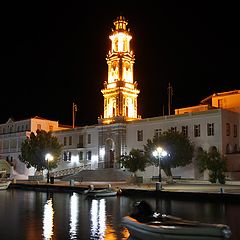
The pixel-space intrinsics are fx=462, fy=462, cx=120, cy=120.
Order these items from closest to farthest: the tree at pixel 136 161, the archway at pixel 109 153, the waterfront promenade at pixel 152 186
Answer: the waterfront promenade at pixel 152 186 → the tree at pixel 136 161 → the archway at pixel 109 153

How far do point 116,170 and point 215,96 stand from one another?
2008cm

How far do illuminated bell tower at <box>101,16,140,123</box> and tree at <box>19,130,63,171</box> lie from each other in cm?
908

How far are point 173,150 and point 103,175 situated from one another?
1439 cm

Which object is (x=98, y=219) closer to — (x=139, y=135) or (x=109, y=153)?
(x=139, y=135)

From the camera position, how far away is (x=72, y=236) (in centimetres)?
2031

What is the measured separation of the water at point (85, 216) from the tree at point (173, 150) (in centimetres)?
1749

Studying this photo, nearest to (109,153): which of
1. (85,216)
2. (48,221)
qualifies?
(85,216)

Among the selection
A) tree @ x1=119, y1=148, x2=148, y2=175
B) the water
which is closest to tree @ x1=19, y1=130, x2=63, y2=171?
tree @ x1=119, y1=148, x2=148, y2=175

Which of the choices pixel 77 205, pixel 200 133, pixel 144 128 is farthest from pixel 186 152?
pixel 77 205

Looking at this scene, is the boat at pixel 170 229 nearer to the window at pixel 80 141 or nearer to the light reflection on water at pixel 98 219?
the light reflection on water at pixel 98 219

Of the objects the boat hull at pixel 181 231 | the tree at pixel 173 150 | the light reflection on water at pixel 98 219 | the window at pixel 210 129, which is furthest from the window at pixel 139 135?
the boat hull at pixel 181 231

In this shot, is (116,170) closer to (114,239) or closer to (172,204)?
(172,204)

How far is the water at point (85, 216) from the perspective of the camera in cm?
2083

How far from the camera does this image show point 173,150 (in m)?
55.0
